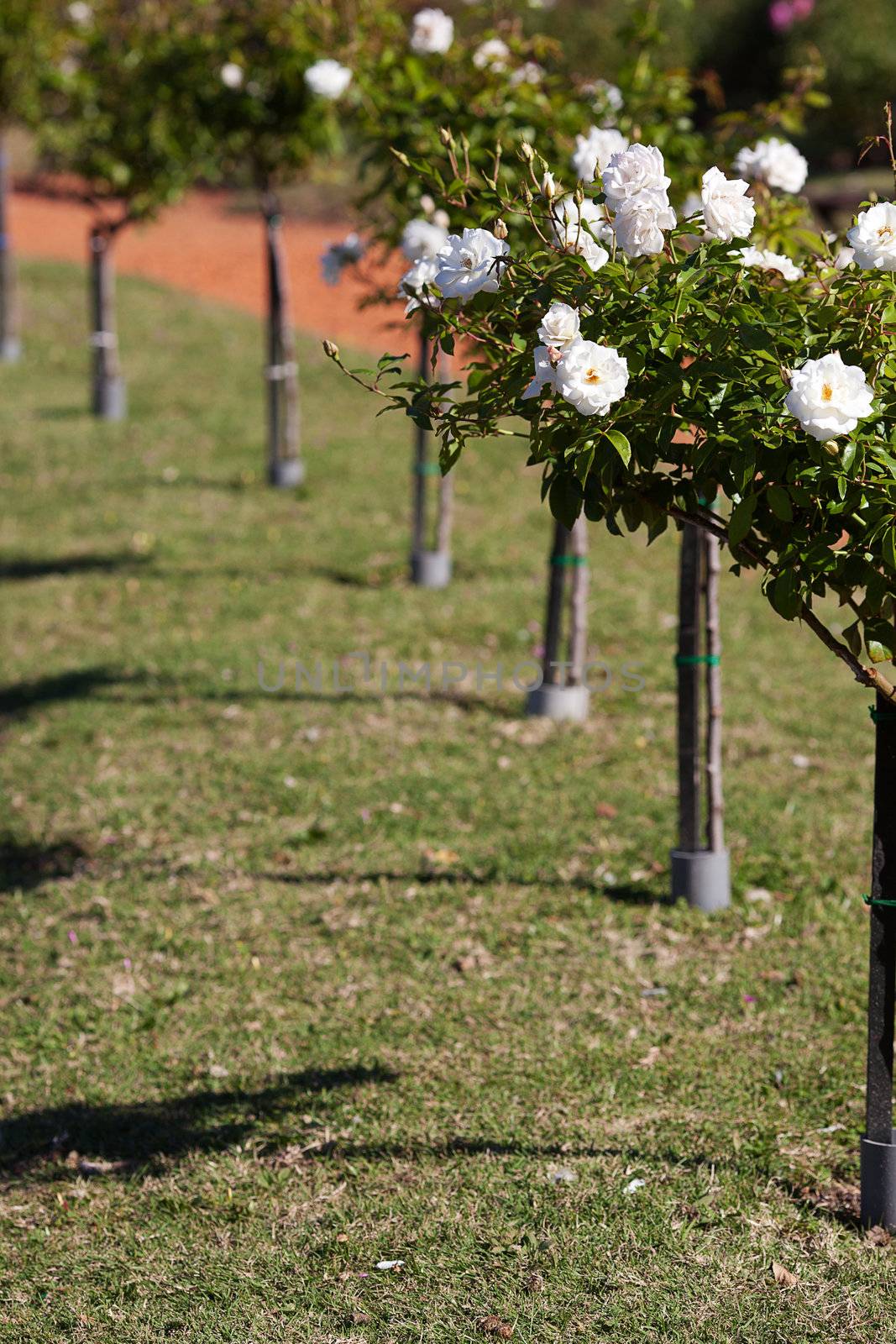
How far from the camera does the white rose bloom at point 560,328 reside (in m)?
2.59

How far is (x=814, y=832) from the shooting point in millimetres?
5367

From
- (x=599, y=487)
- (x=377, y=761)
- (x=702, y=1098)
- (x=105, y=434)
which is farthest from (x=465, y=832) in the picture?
(x=105, y=434)

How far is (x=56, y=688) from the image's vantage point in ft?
22.8

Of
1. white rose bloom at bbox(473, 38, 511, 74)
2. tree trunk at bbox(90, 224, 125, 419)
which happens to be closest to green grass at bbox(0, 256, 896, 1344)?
white rose bloom at bbox(473, 38, 511, 74)

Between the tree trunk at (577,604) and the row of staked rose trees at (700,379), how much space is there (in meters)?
2.94

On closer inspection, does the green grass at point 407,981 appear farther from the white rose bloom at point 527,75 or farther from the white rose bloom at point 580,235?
the white rose bloom at point 527,75

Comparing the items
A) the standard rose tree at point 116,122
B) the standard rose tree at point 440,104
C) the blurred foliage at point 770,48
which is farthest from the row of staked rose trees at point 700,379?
the blurred foliage at point 770,48

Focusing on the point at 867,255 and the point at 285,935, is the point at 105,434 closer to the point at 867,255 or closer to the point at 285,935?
the point at 285,935

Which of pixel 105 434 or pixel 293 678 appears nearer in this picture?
pixel 293 678

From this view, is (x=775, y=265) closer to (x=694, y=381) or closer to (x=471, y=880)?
(x=694, y=381)

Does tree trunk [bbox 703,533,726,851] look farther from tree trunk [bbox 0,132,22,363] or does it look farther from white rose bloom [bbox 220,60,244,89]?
tree trunk [bbox 0,132,22,363]

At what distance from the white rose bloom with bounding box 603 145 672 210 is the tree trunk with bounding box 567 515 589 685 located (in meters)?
3.18

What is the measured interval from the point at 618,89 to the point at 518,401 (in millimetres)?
3193

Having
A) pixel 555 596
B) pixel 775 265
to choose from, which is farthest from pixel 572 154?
pixel 775 265
